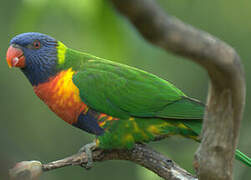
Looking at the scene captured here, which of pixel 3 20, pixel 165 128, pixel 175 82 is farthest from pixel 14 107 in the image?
pixel 165 128

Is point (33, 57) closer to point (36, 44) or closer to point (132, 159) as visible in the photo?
point (36, 44)

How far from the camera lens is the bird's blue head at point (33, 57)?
2.81 meters

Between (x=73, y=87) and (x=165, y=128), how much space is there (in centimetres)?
73

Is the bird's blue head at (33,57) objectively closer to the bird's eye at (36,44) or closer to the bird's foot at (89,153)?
the bird's eye at (36,44)

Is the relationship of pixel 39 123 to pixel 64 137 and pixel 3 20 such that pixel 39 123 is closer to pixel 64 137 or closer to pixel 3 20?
pixel 64 137

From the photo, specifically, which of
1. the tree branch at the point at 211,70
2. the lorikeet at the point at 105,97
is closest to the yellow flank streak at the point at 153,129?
the lorikeet at the point at 105,97

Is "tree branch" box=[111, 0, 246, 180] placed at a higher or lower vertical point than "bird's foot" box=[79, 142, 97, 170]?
higher

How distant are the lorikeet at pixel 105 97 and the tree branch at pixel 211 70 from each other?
30.5 inches

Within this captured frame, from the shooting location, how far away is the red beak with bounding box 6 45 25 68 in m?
2.76

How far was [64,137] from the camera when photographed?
6762 mm

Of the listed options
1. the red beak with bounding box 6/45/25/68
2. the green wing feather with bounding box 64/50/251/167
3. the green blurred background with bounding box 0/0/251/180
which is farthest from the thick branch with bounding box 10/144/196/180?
the green blurred background with bounding box 0/0/251/180

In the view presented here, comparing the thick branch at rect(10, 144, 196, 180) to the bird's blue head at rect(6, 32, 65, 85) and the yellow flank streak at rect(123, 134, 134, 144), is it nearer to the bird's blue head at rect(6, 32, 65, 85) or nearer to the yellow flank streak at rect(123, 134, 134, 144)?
the yellow flank streak at rect(123, 134, 134, 144)

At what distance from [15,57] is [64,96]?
0.48 metres

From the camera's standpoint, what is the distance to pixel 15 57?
2.78m
